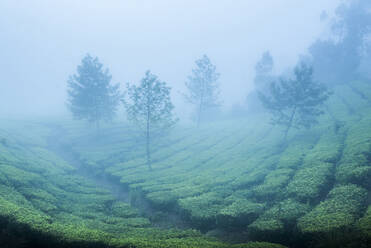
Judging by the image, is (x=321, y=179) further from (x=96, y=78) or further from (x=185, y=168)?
(x=96, y=78)

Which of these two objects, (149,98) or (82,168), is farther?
(82,168)

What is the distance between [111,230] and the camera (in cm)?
1508

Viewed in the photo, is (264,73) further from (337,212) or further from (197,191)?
(337,212)

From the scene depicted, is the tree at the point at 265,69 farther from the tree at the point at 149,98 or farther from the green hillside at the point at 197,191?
the tree at the point at 149,98

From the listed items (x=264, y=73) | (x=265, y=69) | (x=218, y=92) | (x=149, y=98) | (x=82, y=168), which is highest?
(x=265, y=69)

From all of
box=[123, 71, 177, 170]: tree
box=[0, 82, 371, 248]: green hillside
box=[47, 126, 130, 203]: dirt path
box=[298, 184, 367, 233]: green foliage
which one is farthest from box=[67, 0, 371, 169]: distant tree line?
box=[298, 184, 367, 233]: green foliage

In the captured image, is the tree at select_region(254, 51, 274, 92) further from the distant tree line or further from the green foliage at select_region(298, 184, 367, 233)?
the green foliage at select_region(298, 184, 367, 233)

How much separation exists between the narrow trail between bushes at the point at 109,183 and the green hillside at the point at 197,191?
0.14m

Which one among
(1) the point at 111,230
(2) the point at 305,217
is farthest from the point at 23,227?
(2) the point at 305,217

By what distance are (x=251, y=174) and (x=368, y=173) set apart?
10.6 meters

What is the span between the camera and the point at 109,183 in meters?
30.5

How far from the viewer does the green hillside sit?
1202 centimetres

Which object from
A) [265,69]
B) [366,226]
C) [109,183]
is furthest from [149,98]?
[265,69]

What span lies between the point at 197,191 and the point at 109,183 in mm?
13558
